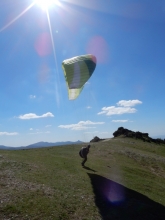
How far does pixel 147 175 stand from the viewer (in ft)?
110

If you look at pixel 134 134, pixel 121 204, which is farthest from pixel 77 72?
pixel 134 134

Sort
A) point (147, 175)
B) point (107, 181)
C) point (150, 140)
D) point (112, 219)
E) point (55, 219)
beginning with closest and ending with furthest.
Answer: point (55, 219) → point (112, 219) → point (107, 181) → point (147, 175) → point (150, 140)

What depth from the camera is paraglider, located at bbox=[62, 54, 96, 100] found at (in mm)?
22234

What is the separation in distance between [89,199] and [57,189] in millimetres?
3074

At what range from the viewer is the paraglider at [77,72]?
22234mm

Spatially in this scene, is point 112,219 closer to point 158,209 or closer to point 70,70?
point 158,209

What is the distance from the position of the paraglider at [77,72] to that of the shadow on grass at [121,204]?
9736 mm

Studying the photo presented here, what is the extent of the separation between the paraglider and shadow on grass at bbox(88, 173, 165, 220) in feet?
31.9

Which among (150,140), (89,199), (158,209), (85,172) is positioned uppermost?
(150,140)

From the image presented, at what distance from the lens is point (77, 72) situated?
22484 mm

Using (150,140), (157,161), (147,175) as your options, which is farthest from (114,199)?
(150,140)

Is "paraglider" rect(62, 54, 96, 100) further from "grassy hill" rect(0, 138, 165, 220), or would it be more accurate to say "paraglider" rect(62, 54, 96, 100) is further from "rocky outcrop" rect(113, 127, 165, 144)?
→ "rocky outcrop" rect(113, 127, 165, 144)

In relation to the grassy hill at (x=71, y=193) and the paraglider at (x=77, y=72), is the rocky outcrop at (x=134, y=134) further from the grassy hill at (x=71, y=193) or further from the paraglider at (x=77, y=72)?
the paraglider at (x=77, y=72)

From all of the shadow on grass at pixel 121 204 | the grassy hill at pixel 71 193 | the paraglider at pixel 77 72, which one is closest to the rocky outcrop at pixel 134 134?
the grassy hill at pixel 71 193
